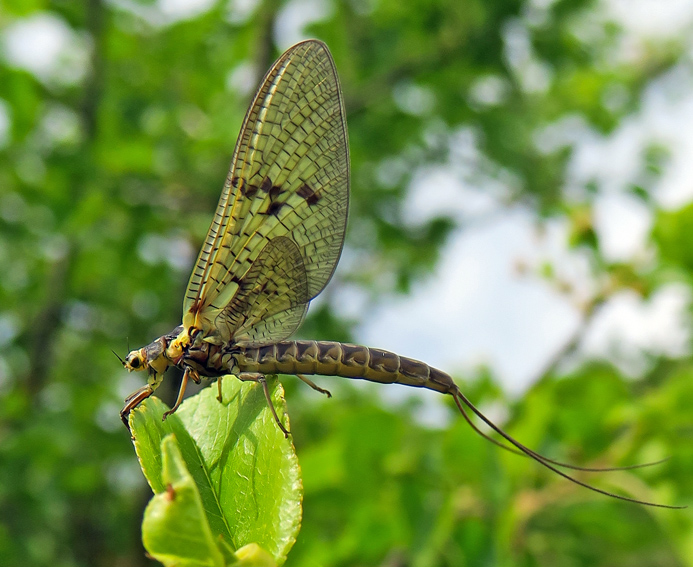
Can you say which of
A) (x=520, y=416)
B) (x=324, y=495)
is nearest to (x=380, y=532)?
(x=324, y=495)

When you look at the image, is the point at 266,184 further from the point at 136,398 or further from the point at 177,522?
the point at 177,522

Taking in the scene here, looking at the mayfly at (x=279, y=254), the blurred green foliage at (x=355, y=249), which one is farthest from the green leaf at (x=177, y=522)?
the blurred green foliage at (x=355, y=249)

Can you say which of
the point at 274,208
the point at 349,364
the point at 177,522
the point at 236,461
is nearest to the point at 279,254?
the point at 274,208

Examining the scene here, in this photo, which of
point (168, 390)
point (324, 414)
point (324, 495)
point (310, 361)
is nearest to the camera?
point (310, 361)

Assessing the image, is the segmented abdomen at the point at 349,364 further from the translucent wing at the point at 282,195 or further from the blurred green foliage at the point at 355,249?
the blurred green foliage at the point at 355,249

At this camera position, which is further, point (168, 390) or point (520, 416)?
point (168, 390)

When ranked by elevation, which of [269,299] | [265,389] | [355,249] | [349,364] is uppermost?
[355,249]

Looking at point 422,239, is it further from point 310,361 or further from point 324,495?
point 310,361
